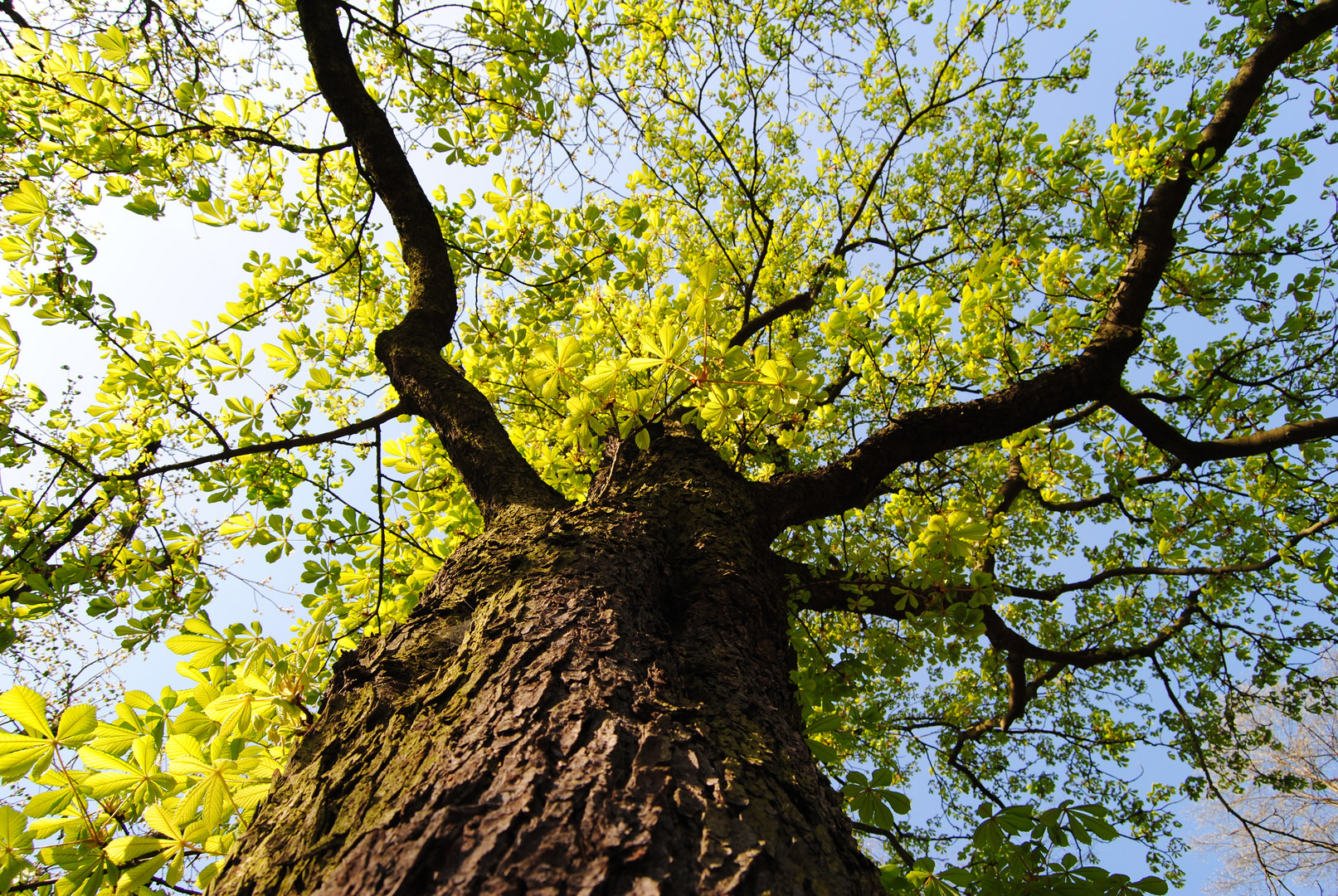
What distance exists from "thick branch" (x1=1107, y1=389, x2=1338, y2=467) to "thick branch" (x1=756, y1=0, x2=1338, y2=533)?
364 mm

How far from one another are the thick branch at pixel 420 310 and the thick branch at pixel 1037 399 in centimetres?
126

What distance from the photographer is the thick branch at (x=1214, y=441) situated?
327 centimetres

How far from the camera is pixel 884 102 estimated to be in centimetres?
524

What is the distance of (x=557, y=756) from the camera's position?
2.87 feet

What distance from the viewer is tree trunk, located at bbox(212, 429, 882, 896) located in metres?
0.70

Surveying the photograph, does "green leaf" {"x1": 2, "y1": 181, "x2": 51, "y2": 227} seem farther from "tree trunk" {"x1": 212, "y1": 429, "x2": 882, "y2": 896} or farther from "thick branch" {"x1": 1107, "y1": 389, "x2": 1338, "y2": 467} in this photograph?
"thick branch" {"x1": 1107, "y1": 389, "x2": 1338, "y2": 467}

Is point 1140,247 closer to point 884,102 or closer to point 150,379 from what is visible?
point 884,102

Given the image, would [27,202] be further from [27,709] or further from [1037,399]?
[1037,399]

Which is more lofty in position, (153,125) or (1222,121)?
(1222,121)

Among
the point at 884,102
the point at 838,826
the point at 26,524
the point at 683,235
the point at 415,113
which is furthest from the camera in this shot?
the point at 683,235

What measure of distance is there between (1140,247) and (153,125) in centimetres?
561

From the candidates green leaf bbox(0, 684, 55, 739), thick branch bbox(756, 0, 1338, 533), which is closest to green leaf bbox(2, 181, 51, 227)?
green leaf bbox(0, 684, 55, 739)

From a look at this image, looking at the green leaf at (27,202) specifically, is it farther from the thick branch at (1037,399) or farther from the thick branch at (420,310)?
the thick branch at (1037,399)

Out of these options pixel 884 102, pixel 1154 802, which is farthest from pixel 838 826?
pixel 1154 802
